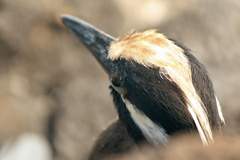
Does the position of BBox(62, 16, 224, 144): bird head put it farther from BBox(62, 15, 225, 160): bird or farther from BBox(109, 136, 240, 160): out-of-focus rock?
BBox(109, 136, 240, 160): out-of-focus rock

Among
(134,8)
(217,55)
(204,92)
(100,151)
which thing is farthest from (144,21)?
(204,92)

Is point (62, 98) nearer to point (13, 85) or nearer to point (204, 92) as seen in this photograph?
point (13, 85)

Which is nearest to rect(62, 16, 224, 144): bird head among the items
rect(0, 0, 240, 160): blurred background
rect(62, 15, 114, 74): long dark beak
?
rect(62, 15, 114, 74): long dark beak

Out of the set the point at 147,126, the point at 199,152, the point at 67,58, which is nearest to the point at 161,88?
the point at 147,126

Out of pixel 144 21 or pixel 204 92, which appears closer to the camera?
pixel 204 92

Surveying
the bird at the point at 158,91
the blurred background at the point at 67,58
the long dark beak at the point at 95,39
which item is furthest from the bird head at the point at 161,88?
the blurred background at the point at 67,58

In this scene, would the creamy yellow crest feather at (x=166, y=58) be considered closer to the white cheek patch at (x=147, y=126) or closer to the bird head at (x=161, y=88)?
the bird head at (x=161, y=88)

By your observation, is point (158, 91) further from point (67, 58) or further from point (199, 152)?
point (67, 58)
